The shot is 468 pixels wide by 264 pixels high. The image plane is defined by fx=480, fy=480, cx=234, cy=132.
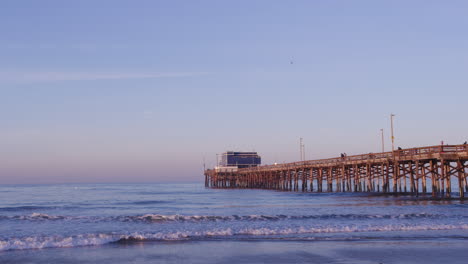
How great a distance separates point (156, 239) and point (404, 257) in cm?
779

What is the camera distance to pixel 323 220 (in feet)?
69.1

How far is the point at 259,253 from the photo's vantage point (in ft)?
40.9

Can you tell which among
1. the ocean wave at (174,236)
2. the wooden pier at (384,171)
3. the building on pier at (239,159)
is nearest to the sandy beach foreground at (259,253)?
the ocean wave at (174,236)

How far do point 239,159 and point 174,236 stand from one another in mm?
89281

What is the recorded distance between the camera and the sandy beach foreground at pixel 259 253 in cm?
1152

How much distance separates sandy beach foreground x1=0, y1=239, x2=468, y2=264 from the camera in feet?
37.8

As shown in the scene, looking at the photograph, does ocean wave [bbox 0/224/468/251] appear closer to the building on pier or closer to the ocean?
the ocean

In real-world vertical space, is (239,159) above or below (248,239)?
above

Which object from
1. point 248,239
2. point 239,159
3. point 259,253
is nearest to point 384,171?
point 248,239

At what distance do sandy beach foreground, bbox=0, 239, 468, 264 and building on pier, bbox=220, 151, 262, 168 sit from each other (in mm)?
89567

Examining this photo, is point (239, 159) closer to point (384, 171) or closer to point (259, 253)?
point (384, 171)

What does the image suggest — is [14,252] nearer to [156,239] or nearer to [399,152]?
[156,239]

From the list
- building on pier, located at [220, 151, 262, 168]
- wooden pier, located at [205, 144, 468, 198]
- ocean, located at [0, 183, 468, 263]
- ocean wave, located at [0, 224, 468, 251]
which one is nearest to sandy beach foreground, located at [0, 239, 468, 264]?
ocean, located at [0, 183, 468, 263]

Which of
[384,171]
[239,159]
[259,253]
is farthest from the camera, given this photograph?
[239,159]
